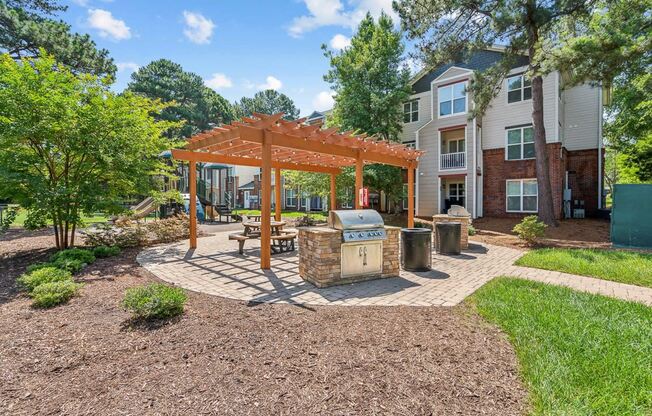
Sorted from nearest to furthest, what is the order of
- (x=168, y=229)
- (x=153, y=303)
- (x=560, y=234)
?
1. (x=153, y=303)
2. (x=168, y=229)
3. (x=560, y=234)

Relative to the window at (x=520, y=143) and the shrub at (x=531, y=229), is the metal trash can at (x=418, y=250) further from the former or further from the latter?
the window at (x=520, y=143)

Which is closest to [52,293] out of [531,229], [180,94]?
[531,229]

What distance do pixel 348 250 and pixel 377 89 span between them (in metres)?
13.9

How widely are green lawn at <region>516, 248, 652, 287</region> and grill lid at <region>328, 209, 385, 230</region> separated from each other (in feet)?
13.1

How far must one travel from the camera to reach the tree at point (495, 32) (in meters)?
11.5

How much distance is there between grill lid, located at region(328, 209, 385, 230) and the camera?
219 inches

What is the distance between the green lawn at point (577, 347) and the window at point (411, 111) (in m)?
16.5

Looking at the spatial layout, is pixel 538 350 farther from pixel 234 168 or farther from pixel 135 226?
pixel 234 168

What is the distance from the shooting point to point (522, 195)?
16.1 meters

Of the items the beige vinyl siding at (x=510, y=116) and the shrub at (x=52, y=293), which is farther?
the beige vinyl siding at (x=510, y=116)

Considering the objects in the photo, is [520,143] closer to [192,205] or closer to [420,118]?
[420,118]

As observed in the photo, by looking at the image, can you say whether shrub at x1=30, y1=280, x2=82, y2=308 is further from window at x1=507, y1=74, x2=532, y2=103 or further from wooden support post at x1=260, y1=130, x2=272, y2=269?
window at x1=507, y1=74, x2=532, y2=103

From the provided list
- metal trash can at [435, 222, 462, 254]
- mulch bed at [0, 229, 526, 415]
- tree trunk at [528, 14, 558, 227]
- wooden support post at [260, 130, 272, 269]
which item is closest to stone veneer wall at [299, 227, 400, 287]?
wooden support post at [260, 130, 272, 269]

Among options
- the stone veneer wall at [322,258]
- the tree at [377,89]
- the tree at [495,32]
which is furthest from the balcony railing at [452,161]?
the stone veneer wall at [322,258]
